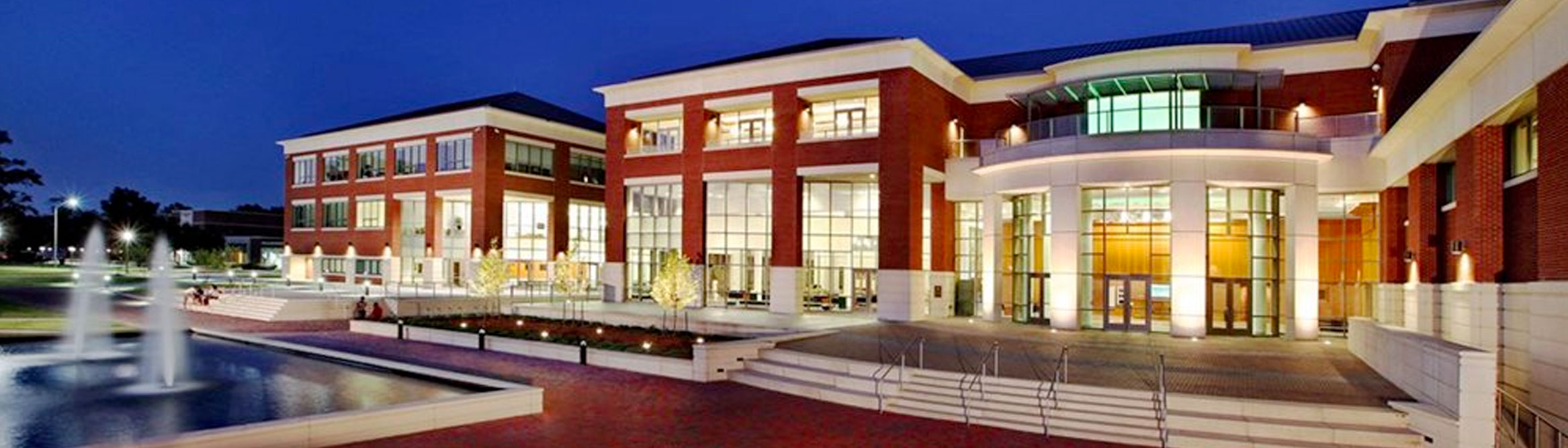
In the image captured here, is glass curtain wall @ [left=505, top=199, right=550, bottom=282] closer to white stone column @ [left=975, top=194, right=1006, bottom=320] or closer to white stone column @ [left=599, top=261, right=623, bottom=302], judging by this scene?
white stone column @ [left=599, top=261, right=623, bottom=302]

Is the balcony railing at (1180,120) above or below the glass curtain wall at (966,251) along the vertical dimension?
above

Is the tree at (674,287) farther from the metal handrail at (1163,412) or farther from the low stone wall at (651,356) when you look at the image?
the metal handrail at (1163,412)

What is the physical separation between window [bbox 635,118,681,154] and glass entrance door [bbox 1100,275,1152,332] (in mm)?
20563

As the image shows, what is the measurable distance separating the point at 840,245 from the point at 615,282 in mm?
11760

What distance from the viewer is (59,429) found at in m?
14.0

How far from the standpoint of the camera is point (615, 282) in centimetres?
4384

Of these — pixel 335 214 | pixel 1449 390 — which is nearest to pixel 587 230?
pixel 335 214

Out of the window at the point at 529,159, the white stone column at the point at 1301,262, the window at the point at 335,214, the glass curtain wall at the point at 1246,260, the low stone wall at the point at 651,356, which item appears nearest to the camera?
the low stone wall at the point at 651,356

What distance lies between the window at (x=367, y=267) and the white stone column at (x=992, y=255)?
41619 mm

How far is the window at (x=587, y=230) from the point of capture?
59.6 meters

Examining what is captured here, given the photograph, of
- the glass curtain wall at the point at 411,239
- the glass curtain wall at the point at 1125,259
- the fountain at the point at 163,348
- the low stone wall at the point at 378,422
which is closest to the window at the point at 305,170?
the glass curtain wall at the point at 411,239

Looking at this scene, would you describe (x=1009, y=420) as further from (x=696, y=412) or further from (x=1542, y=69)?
(x=1542, y=69)

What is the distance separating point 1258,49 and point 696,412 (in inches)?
1019

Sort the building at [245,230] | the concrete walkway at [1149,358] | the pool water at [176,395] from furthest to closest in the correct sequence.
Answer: the building at [245,230], the concrete walkway at [1149,358], the pool water at [176,395]
